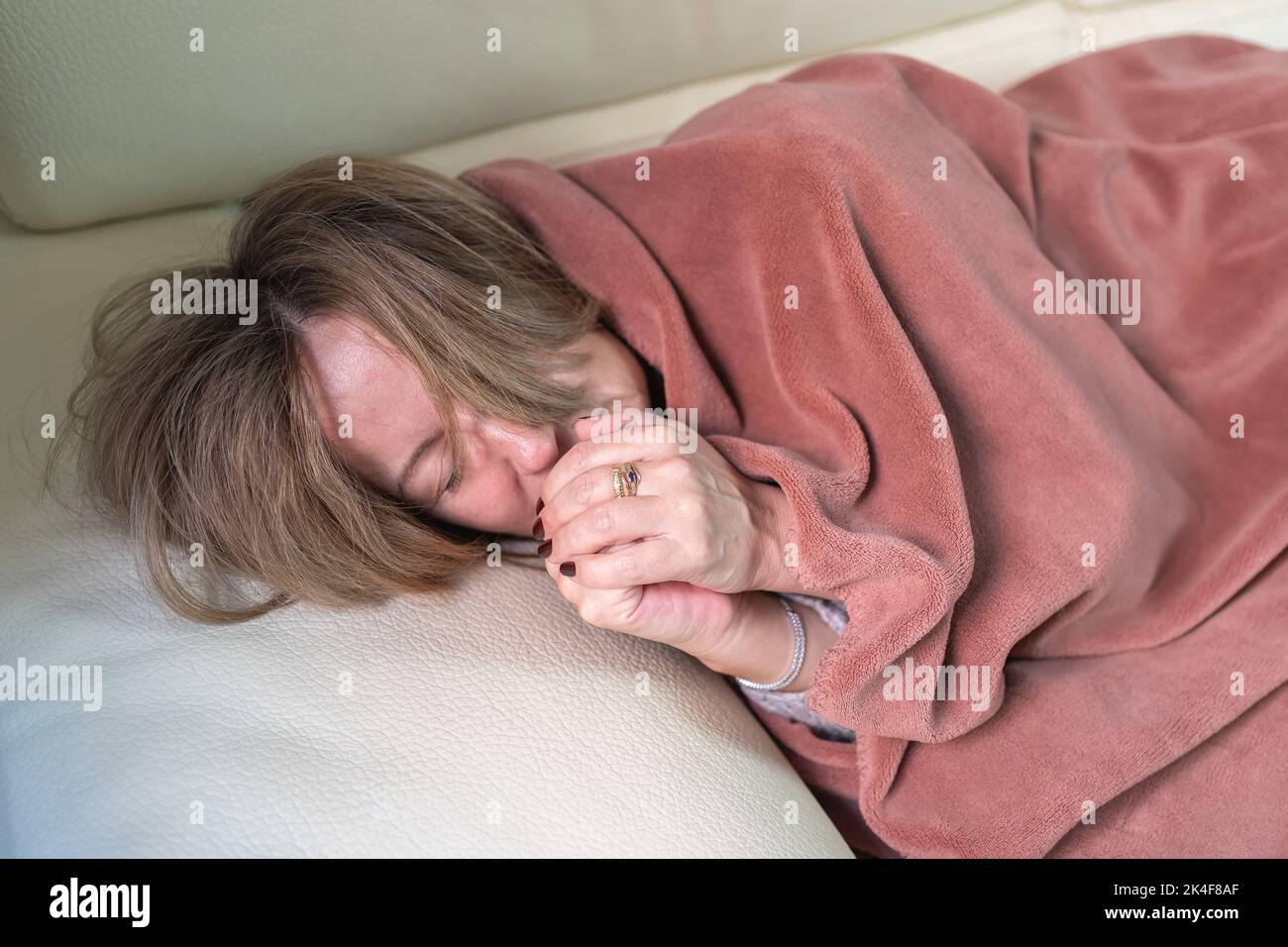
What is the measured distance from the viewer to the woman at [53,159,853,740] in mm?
783

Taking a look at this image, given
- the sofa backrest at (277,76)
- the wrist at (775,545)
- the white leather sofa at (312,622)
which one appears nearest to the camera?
the white leather sofa at (312,622)

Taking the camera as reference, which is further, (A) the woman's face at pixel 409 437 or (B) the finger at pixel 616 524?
(A) the woman's face at pixel 409 437

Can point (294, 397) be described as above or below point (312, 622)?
above

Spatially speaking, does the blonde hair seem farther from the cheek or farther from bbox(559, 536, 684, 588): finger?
bbox(559, 536, 684, 588): finger

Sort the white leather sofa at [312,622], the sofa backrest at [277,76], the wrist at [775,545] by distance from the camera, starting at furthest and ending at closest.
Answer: the sofa backrest at [277,76], the wrist at [775,545], the white leather sofa at [312,622]

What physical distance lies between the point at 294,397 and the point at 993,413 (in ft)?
1.86

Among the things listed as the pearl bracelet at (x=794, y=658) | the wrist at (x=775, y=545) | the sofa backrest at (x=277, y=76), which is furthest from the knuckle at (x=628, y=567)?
the sofa backrest at (x=277, y=76)

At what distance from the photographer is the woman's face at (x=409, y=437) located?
0.83 m

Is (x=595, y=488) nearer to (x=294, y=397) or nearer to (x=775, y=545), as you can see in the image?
(x=775, y=545)

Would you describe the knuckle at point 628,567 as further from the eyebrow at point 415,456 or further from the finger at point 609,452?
the eyebrow at point 415,456

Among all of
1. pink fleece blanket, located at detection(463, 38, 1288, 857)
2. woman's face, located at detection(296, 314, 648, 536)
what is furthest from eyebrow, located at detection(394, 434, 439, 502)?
pink fleece blanket, located at detection(463, 38, 1288, 857)

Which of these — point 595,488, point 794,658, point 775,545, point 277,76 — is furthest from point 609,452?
point 277,76

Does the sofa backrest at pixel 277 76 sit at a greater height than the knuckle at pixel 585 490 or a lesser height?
greater

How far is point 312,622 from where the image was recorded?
0.77 m
